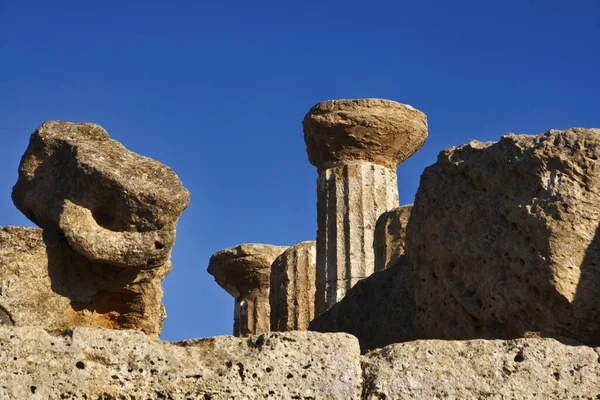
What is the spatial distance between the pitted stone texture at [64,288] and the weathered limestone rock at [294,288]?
7041mm

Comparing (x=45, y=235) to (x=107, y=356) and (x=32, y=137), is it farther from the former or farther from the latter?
(x=107, y=356)

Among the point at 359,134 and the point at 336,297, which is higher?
the point at 359,134

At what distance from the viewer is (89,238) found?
297 inches

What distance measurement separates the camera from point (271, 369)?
5820 mm

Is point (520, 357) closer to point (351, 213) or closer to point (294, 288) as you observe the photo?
point (351, 213)

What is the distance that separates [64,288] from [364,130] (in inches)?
305

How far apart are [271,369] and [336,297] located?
29.7 feet

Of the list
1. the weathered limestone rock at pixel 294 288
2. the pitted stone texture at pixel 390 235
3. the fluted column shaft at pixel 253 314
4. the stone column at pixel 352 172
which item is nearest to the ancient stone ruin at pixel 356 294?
the pitted stone texture at pixel 390 235

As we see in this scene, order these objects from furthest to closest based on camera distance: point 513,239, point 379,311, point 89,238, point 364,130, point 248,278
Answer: point 248,278, point 364,130, point 379,311, point 89,238, point 513,239

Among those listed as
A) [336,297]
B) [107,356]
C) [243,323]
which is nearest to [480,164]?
[107,356]

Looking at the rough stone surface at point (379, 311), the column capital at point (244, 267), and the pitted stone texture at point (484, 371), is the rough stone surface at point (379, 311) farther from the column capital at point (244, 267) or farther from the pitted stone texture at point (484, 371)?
the column capital at point (244, 267)

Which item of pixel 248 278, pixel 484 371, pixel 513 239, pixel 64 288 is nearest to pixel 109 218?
pixel 64 288

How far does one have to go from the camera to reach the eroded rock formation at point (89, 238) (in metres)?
7.53

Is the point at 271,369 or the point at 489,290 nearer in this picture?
the point at 271,369
